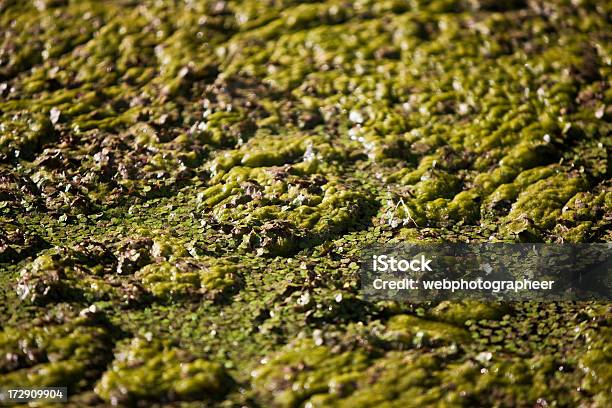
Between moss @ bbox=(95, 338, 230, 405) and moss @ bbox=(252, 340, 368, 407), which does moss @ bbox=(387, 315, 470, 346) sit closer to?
moss @ bbox=(252, 340, 368, 407)

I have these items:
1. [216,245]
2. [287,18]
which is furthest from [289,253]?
[287,18]

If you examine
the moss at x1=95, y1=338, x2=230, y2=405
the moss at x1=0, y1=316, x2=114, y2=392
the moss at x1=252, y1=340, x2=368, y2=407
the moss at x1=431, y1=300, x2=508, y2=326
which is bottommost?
the moss at x1=431, y1=300, x2=508, y2=326

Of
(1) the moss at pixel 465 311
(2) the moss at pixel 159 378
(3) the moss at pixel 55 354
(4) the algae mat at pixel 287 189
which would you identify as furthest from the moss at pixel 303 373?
(3) the moss at pixel 55 354

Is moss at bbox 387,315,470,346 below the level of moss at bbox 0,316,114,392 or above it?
below

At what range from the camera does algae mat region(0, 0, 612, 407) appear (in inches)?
132

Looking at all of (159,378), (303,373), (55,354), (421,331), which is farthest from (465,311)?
(55,354)

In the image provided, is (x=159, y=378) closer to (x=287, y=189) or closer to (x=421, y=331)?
(x=421, y=331)

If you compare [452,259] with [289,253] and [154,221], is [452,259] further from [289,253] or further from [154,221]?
[154,221]

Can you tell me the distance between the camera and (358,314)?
12.2 ft

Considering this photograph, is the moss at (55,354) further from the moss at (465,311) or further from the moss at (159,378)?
the moss at (465,311)

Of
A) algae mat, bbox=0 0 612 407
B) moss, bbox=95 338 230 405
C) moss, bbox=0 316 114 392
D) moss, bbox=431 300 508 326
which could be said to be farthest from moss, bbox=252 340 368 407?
moss, bbox=0 316 114 392

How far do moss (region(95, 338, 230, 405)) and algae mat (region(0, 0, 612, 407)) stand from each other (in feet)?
0.04

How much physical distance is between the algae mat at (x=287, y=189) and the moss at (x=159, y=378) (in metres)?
0.01

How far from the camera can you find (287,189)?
4.64m
